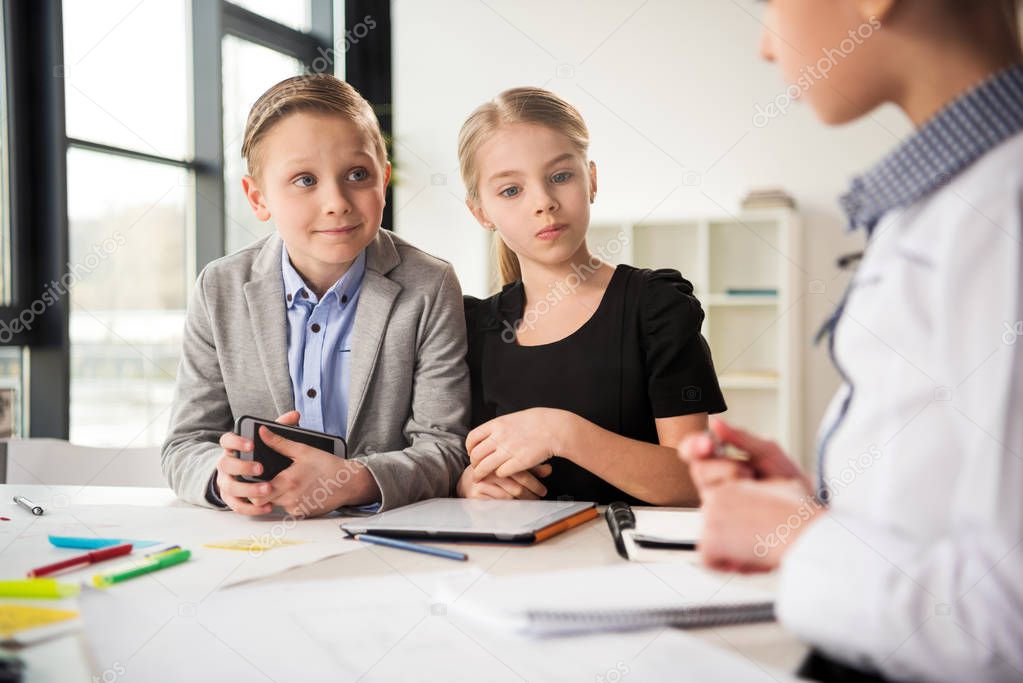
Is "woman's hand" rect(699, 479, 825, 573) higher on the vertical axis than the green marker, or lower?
higher

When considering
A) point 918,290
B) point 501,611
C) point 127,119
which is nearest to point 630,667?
point 501,611

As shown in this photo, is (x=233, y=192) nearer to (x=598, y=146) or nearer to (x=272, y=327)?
(x=598, y=146)

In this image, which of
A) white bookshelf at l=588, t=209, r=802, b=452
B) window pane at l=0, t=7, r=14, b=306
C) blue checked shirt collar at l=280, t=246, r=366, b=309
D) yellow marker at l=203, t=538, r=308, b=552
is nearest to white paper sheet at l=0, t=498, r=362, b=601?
yellow marker at l=203, t=538, r=308, b=552

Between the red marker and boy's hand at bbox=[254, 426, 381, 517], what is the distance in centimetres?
21

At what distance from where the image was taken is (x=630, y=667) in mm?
562

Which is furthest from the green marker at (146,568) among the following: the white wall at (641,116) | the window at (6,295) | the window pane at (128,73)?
the white wall at (641,116)

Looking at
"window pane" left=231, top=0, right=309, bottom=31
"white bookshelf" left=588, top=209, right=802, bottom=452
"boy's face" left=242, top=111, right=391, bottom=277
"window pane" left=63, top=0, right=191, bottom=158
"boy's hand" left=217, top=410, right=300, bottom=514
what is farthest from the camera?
"white bookshelf" left=588, top=209, right=802, bottom=452

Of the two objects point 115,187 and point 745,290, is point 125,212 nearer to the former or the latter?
point 115,187

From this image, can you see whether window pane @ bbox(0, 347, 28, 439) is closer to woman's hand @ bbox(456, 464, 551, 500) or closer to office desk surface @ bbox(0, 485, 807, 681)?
office desk surface @ bbox(0, 485, 807, 681)

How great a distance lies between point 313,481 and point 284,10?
3612 mm

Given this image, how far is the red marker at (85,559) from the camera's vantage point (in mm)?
793

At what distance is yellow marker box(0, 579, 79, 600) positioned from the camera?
28.3 inches

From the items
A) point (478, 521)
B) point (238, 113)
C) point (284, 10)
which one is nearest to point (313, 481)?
point (478, 521)

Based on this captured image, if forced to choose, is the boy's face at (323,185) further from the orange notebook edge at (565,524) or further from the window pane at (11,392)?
the window pane at (11,392)
